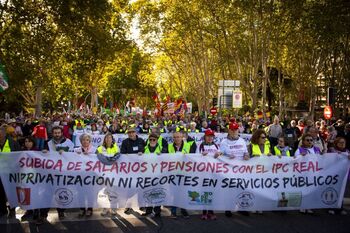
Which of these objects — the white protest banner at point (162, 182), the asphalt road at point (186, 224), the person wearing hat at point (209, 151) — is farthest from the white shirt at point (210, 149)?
the asphalt road at point (186, 224)

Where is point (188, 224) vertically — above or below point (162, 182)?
below

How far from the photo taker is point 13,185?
720 centimetres

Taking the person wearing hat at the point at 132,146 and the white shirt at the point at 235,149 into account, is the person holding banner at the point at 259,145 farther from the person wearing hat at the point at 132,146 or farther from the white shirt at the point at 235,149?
the person wearing hat at the point at 132,146

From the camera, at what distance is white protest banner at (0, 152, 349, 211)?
719cm

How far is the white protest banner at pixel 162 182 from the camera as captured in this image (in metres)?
7.19

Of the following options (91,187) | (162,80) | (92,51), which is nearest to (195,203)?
(91,187)

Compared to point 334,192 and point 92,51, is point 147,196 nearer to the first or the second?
point 334,192

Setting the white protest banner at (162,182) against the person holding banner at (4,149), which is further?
the person holding banner at (4,149)

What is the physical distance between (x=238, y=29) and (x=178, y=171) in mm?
23355

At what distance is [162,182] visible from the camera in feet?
24.4

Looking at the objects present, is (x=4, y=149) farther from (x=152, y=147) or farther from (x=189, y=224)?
(x=189, y=224)

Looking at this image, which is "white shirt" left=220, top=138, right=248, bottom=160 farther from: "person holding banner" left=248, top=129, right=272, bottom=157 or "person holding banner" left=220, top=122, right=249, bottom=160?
"person holding banner" left=248, top=129, right=272, bottom=157

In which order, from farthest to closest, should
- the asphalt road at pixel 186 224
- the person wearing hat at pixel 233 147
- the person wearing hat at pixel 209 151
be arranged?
1. the person wearing hat at pixel 233 147
2. the person wearing hat at pixel 209 151
3. the asphalt road at pixel 186 224

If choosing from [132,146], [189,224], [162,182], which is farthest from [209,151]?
[132,146]
